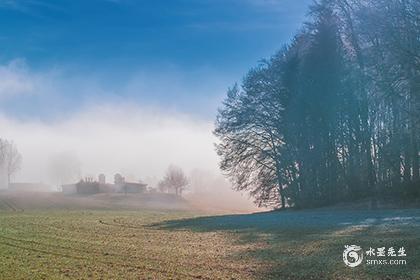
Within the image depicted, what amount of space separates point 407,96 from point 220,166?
22.1 m

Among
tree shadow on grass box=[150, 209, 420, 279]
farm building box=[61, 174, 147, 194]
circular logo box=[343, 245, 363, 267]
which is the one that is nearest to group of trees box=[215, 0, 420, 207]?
tree shadow on grass box=[150, 209, 420, 279]

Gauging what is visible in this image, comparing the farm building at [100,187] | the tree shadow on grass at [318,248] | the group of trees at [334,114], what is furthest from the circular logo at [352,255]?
the farm building at [100,187]

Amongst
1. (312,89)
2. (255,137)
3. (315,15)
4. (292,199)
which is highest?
(315,15)

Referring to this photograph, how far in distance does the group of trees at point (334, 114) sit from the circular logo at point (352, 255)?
1564 centimetres

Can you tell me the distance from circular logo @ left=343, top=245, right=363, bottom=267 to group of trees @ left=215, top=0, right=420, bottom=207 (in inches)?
616

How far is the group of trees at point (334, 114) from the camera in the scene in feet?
90.9

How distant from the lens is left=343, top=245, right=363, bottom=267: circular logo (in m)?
11.4

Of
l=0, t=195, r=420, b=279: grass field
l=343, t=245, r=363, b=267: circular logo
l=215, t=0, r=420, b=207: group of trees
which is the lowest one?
l=0, t=195, r=420, b=279: grass field

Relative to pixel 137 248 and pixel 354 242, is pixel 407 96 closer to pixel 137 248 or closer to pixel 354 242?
pixel 354 242

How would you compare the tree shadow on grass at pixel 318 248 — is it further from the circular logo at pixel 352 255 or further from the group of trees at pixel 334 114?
the group of trees at pixel 334 114

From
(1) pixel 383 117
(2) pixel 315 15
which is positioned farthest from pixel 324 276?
(2) pixel 315 15

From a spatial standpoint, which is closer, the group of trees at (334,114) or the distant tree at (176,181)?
the group of trees at (334,114)

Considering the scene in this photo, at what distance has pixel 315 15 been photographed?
36.4 m

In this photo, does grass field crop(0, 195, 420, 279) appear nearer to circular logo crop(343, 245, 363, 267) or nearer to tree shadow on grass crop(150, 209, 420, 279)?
tree shadow on grass crop(150, 209, 420, 279)
